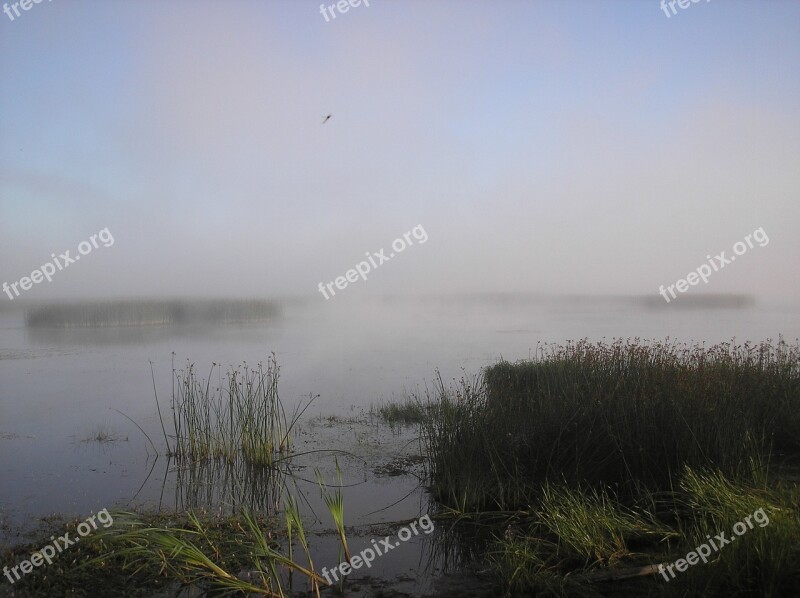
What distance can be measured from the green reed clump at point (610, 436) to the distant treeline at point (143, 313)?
25.1 metres

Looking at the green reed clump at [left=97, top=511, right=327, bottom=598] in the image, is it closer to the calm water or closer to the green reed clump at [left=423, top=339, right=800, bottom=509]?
the calm water

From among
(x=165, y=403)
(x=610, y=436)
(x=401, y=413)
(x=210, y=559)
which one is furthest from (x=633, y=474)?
(x=165, y=403)

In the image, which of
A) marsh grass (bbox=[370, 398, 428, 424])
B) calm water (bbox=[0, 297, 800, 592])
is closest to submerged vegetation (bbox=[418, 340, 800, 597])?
calm water (bbox=[0, 297, 800, 592])

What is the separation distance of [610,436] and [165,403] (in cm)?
817

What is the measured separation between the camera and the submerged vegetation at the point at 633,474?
3484mm

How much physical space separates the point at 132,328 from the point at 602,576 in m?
28.3

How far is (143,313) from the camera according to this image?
2933 cm

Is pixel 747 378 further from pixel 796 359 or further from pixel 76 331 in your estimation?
pixel 76 331

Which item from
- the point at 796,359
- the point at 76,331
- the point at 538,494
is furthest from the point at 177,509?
the point at 76,331

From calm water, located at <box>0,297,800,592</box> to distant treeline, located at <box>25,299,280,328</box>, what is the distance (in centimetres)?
165

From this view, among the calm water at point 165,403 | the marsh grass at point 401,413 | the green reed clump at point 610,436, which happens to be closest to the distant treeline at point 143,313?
the calm water at point 165,403

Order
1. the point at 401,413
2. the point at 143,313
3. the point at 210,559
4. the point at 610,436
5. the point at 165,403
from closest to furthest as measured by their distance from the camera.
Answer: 1. the point at 210,559
2. the point at 610,436
3. the point at 401,413
4. the point at 165,403
5. the point at 143,313

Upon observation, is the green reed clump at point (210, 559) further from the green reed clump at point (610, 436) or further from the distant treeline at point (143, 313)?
the distant treeline at point (143, 313)

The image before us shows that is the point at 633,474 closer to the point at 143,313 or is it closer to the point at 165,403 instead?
the point at 165,403
